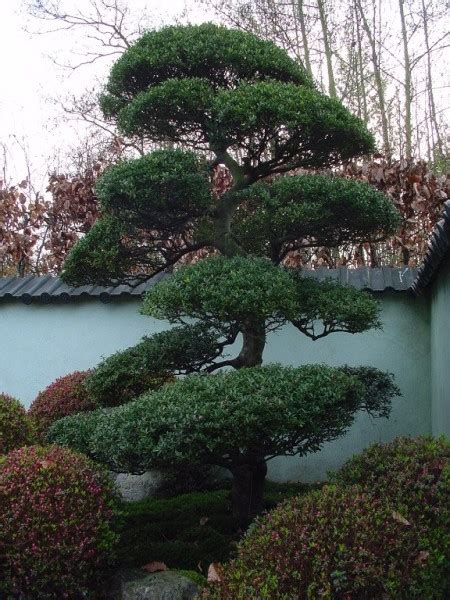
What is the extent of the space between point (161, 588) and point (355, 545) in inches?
45.4

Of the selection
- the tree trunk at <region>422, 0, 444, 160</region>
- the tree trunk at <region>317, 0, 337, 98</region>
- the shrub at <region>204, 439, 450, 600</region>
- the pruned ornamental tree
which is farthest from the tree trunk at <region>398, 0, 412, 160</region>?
the shrub at <region>204, 439, 450, 600</region>

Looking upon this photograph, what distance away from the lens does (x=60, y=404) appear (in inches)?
241

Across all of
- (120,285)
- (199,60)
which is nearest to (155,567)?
(120,285)

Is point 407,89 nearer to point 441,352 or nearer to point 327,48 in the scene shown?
point 327,48

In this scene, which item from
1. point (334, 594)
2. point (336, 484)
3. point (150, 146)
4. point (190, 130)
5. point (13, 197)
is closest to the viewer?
point (334, 594)

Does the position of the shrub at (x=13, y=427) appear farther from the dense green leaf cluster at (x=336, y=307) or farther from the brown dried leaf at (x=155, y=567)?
the dense green leaf cluster at (x=336, y=307)

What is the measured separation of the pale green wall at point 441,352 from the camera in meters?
5.22

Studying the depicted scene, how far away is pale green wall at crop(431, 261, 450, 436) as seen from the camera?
5.22 metres

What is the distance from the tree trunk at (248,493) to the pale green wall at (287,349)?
2.30 metres

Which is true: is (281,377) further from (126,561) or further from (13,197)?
(13,197)

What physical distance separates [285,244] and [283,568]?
3.09 metres

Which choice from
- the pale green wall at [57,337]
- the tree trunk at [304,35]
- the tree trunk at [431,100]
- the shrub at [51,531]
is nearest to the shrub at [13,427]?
the shrub at [51,531]

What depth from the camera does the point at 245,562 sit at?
2.85 metres

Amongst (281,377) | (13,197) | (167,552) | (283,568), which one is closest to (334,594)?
(283,568)
